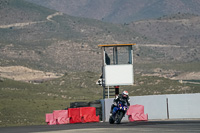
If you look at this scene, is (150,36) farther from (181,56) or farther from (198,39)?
(181,56)

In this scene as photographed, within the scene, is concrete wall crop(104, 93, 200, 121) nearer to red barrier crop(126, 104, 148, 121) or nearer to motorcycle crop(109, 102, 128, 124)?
red barrier crop(126, 104, 148, 121)

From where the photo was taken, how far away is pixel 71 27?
606 ft

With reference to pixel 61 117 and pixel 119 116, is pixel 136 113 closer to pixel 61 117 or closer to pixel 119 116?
pixel 119 116

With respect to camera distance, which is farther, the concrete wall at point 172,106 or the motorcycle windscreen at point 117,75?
the motorcycle windscreen at point 117,75

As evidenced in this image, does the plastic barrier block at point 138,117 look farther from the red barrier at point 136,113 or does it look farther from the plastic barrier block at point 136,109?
the plastic barrier block at point 136,109

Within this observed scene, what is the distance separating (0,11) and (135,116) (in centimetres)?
16091

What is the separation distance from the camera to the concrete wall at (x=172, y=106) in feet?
98.8

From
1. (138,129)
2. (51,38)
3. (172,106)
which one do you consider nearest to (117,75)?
(172,106)

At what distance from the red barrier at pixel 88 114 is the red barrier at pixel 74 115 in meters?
0.21

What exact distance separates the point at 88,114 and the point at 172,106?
17.6 feet

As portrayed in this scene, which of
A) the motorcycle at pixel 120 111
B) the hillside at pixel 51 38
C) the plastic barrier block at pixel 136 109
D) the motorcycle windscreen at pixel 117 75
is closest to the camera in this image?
the motorcycle at pixel 120 111

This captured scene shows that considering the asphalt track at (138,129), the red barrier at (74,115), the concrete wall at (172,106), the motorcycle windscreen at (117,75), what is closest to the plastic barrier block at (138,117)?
the concrete wall at (172,106)

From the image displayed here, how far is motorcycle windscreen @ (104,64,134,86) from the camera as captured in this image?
38.8m

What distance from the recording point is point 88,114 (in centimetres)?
3284
